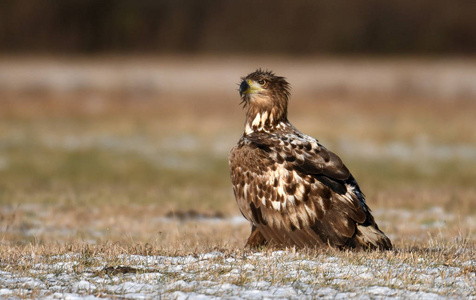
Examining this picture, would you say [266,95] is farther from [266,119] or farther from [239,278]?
[239,278]

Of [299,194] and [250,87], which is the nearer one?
[299,194]

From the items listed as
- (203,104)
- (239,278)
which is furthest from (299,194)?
(203,104)

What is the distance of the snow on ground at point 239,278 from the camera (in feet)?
21.8

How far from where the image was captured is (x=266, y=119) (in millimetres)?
9781

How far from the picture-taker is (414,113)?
2941 cm

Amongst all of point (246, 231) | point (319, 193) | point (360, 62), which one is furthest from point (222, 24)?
point (319, 193)

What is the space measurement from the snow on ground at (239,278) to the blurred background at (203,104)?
4.71 m

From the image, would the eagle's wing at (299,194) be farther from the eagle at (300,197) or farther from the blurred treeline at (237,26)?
the blurred treeline at (237,26)

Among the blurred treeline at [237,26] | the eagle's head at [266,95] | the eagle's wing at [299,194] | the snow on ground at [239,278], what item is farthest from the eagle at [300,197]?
the blurred treeline at [237,26]

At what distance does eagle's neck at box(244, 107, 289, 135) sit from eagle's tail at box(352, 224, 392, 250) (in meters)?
1.83

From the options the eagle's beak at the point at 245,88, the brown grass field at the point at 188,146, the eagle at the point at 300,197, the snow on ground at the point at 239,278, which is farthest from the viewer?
the brown grass field at the point at 188,146

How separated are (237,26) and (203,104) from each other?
6.55 meters

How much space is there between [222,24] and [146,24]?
3.45 meters

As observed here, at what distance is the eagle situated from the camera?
8508 mm
